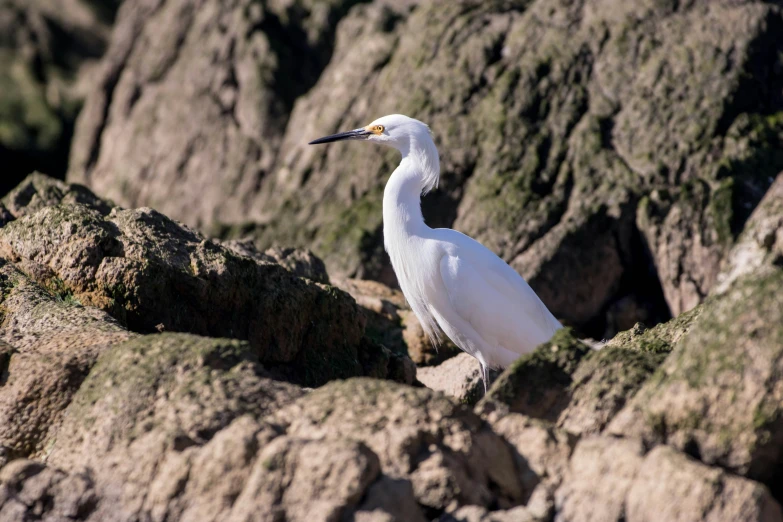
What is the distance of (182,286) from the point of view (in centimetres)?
509

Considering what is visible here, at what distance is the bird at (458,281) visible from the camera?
5.88 meters

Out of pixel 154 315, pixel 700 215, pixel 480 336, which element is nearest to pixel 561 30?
pixel 700 215

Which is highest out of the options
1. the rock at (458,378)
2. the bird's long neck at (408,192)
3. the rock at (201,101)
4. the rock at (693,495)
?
the rock at (201,101)

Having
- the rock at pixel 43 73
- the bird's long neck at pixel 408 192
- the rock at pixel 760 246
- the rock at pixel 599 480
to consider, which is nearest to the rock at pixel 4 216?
the bird's long neck at pixel 408 192

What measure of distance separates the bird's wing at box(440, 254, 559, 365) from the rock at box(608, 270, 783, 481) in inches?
94.2

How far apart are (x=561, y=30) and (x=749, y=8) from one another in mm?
1754

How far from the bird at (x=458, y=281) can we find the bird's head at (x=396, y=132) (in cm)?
2

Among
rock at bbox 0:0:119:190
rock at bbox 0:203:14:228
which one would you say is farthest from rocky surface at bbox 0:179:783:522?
rock at bbox 0:0:119:190

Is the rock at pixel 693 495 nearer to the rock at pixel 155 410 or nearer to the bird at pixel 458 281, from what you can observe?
the rock at pixel 155 410

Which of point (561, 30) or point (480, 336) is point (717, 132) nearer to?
point (561, 30)

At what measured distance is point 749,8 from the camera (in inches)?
389

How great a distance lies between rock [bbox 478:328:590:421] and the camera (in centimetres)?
384

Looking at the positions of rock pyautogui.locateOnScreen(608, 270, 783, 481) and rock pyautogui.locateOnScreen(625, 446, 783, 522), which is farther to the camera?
rock pyautogui.locateOnScreen(608, 270, 783, 481)

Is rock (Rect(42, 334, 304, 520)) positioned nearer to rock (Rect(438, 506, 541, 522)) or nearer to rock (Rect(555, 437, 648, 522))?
rock (Rect(438, 506, 541, 522))
